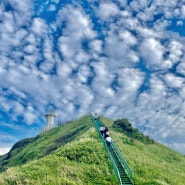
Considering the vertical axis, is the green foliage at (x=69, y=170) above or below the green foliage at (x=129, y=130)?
below

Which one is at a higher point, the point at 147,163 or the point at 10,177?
the point at 147,163

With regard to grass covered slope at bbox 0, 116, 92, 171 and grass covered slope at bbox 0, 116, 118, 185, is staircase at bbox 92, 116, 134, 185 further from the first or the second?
grass covered slope at bbox 0, 116, 92, 171

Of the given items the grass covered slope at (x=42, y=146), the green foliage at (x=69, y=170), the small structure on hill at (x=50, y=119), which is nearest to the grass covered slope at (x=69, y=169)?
the green foliage at (x=69, y=170)

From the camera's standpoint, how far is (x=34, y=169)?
3192cm

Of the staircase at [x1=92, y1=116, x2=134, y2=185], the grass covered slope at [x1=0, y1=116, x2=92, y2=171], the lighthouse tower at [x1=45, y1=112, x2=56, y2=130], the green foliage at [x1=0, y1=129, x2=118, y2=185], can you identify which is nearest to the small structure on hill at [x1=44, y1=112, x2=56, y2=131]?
the lighthouse tower at [x1=45, y1=112, x2=56, y2=130]

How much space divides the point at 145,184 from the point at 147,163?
362 inches

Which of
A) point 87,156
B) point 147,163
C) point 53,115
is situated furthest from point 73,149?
point 53,115

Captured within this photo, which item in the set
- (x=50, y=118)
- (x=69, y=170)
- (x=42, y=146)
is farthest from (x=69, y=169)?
(x=50, y=118)

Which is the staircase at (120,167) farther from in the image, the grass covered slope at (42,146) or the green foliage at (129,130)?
the green foliage at (129,130)

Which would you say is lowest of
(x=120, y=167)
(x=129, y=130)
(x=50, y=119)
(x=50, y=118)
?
(x=120, y=167)

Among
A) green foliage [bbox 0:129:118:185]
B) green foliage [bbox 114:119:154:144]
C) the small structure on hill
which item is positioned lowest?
green foliage [bbox 0:129:118:185]

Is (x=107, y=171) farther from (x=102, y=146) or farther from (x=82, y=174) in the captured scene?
(x=102, y=146)

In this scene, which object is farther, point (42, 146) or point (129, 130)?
point (42, 146)

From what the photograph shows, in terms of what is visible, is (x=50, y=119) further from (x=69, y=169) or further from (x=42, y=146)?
(x=69, y=169)
